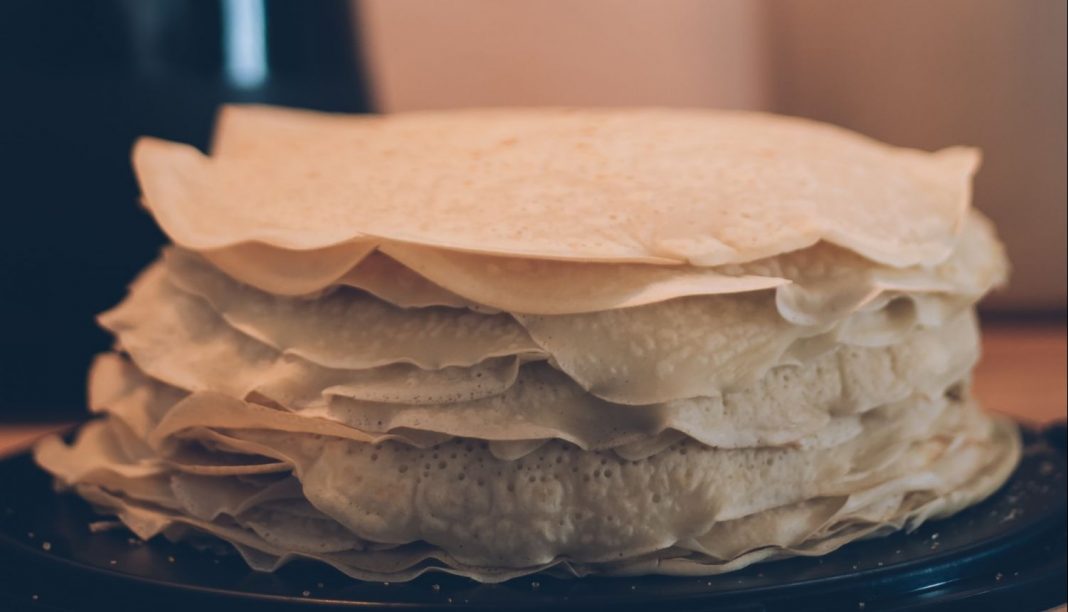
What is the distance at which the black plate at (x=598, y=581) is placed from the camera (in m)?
0.56

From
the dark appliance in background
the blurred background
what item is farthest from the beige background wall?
the dark appliance in background

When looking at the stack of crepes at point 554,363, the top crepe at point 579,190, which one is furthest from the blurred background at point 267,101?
the stack of crepes at point 554,363

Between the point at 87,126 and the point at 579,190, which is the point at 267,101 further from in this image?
the point at 579,190

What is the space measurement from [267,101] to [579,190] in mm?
667

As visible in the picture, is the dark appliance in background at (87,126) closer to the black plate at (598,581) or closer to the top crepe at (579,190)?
the top crepe at (579,190)

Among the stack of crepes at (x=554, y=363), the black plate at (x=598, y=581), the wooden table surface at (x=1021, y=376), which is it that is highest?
the stack of crepes at (x=554, y=363)

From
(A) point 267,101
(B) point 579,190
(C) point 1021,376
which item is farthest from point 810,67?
(B) point 579,190

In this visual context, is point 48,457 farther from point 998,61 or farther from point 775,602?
point 998,61

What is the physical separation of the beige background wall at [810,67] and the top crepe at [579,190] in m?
0.27

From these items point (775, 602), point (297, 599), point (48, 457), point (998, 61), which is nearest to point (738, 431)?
point (775, 602)

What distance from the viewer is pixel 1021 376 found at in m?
1.17

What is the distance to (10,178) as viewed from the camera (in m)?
1.16

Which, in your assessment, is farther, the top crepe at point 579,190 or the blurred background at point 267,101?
the blurred background at point 267,101

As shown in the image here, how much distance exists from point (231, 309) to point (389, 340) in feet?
0.40
